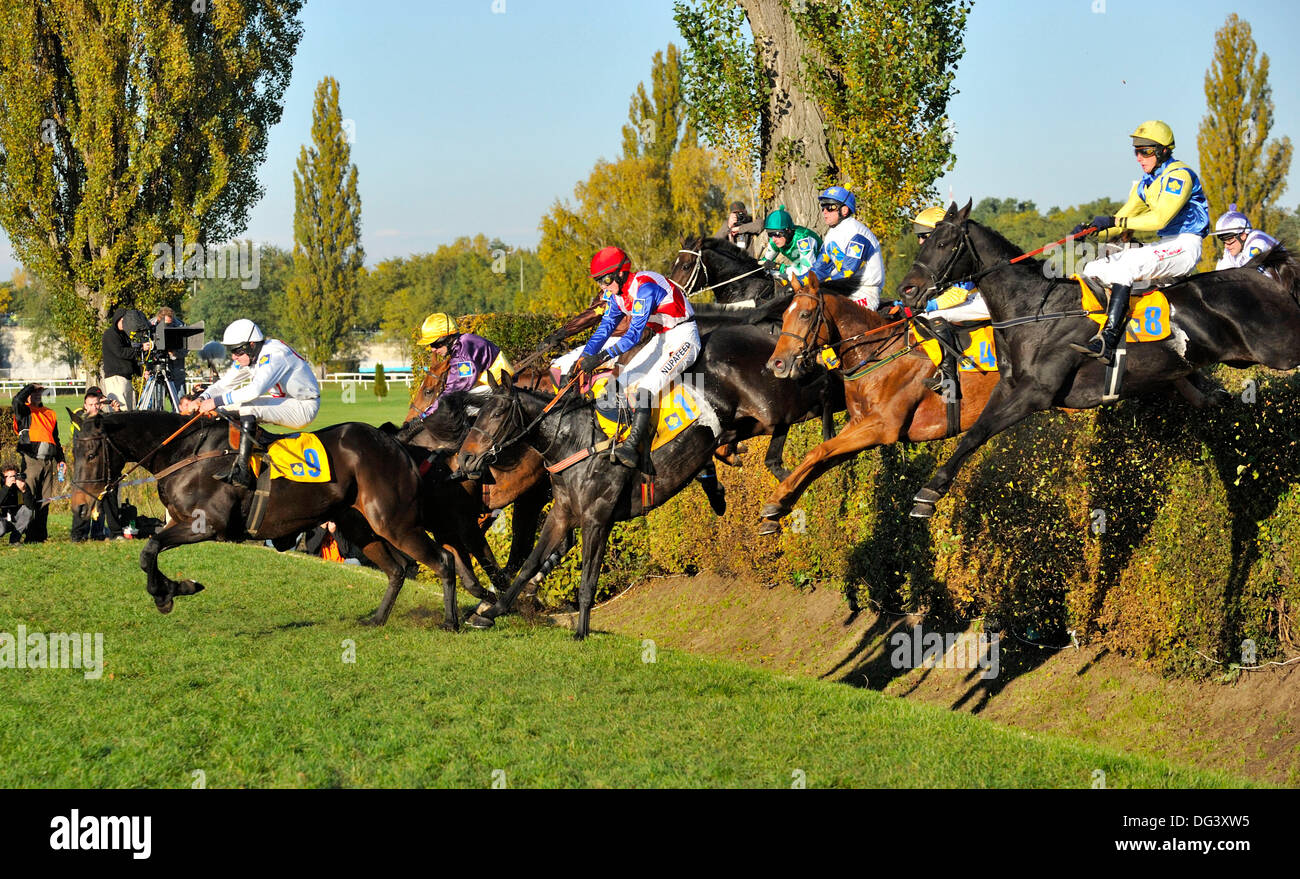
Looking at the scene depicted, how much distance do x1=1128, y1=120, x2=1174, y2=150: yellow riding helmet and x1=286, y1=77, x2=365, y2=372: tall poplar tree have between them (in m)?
52.0

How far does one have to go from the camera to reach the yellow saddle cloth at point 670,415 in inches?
360

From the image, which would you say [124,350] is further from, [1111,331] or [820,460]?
[1111,331]

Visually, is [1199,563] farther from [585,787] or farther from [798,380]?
[585,787]

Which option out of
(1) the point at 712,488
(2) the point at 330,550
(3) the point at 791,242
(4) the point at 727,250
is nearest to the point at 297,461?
(1) the point at 712,488

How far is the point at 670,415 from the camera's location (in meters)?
9.15

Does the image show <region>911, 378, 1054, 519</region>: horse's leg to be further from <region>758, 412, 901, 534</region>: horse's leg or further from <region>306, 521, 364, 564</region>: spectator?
<region>306, 521, 364, 564</region>: spectator

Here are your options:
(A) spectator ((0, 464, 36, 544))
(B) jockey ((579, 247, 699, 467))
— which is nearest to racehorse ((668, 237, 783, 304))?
(B) jockey ((579, 247, 699, 467))

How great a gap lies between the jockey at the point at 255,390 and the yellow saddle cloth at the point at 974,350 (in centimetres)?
471

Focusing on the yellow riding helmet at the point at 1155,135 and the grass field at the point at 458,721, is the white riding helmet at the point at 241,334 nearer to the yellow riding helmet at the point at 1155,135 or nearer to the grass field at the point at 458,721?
the grass field at the point at 458,721

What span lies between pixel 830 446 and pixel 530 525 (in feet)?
12.2

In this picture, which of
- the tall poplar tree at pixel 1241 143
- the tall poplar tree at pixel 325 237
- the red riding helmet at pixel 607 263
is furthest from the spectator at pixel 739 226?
the tall poplar tree at pixel 325 237

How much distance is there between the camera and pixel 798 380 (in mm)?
9258

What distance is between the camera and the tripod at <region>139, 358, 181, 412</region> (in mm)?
13953
